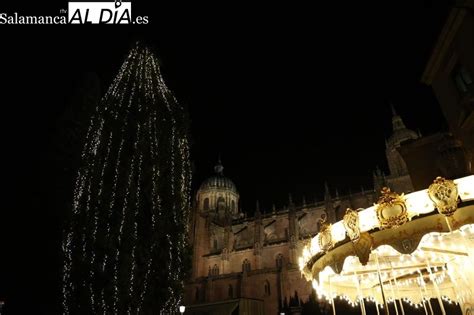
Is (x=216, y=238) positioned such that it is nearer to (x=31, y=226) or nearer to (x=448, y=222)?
(x=31, y=226)

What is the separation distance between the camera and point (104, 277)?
11906mm

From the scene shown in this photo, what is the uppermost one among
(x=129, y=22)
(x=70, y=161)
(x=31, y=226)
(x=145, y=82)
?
(x=129, y=22)

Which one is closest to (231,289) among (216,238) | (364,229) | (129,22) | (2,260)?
(216,238)

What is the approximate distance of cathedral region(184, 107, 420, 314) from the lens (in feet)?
135

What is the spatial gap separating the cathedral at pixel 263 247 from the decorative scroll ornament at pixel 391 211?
27.5 m

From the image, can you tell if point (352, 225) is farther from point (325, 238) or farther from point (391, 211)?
point (325, 238)

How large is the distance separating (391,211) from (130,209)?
9.67m

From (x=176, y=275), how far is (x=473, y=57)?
13.3 meters

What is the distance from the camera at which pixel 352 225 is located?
7.43m

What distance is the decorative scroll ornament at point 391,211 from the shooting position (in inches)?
268

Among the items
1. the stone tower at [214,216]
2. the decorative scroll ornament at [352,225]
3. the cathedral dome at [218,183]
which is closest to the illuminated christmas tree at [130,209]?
the decorative scroll ornament at [352,225]

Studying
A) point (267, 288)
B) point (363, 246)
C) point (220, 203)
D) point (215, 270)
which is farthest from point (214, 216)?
point (363, 246)

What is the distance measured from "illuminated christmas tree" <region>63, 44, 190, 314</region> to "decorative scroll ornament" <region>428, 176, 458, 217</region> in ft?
31.9

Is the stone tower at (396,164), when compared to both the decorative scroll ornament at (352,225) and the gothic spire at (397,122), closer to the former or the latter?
the gothic spire at (397,122)
